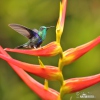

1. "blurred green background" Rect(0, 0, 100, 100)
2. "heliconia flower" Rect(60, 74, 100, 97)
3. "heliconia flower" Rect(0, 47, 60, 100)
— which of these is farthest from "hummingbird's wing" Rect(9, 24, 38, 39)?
"blurred green background" Rect(0, 0, 100, 100)

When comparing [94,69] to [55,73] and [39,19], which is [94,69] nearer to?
[39,19]

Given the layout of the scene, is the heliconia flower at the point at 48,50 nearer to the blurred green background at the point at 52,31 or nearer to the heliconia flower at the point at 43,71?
the heliconia flower at the point at 43,71

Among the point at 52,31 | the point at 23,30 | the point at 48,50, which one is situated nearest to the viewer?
the point at 48,50

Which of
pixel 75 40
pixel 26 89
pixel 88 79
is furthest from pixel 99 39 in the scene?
pixel 26 89

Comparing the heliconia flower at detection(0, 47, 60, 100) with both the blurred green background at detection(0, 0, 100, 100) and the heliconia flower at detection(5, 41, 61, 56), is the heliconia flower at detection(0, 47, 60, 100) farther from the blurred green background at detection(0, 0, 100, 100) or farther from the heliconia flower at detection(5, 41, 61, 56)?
the blurred green background at detection(0, 0, 100, 100)

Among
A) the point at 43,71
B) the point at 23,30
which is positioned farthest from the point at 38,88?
the point at 23,30

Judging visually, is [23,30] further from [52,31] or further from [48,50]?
[52,31]

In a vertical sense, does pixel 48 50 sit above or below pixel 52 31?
above

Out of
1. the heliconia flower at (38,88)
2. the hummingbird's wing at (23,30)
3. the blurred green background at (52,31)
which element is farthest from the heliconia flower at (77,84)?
the blurred green background at (52,31)
